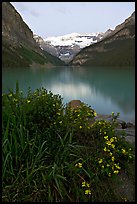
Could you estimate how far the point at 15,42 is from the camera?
493 ft

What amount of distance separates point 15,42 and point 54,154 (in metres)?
155

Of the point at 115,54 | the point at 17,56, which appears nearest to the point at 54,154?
the point at 17,56

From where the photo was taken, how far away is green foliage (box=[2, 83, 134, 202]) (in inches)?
120

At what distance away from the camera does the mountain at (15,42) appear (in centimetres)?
12612

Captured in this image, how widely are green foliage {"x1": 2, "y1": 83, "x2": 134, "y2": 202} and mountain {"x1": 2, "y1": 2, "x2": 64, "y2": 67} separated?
115 meters

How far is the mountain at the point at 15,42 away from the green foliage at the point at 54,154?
4520 inches

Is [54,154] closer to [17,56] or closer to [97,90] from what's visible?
[97,90]

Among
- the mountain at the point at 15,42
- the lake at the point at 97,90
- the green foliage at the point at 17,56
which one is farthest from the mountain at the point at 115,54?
the lake at the point at 97,90

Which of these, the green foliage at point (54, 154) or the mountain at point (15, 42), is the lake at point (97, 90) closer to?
the green foliage at point (54, 154)

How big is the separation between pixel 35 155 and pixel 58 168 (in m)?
0.41

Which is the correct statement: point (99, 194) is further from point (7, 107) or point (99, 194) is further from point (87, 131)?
point (7, 107)

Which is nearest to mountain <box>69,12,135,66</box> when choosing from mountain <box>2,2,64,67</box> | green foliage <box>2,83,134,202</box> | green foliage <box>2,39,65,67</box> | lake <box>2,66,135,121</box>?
mountain <box>2,2,64,67</box>

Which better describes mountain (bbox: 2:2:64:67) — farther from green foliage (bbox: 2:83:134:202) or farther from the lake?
green foliage (bbox: 2:83:134:202)

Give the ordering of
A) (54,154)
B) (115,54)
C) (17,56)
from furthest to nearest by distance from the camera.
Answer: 1. (115,54)
2. (17,56)
3. (54,154)
